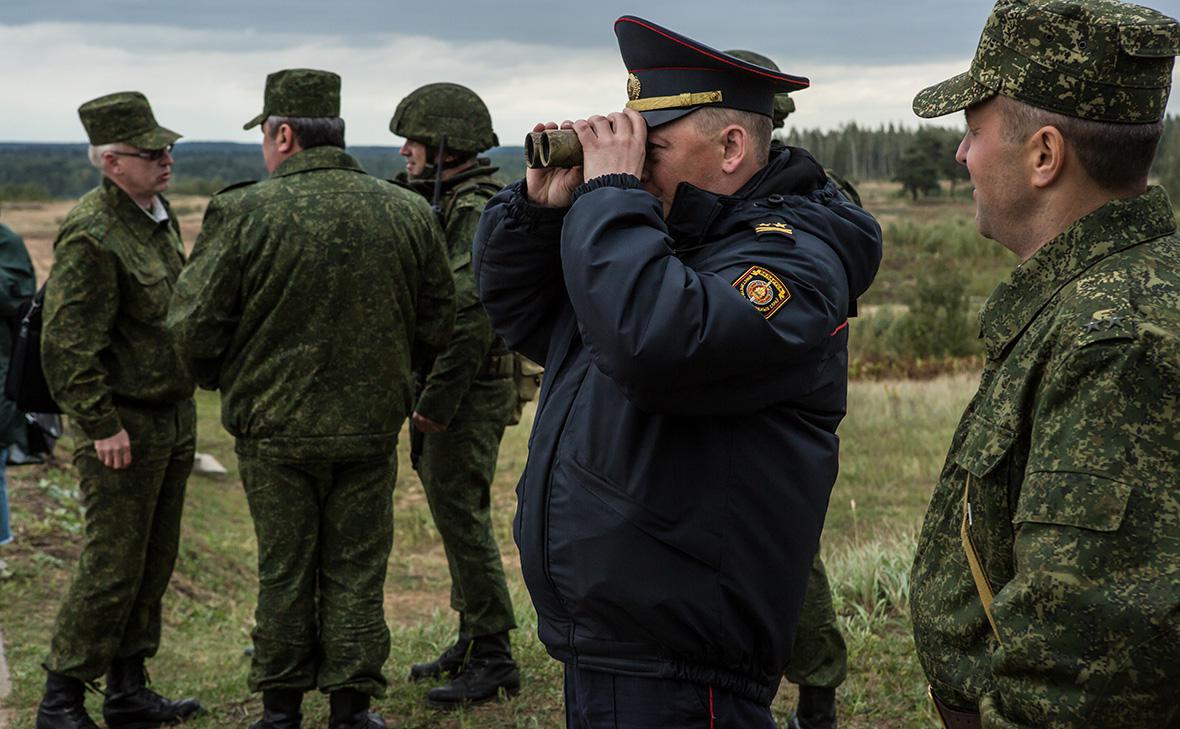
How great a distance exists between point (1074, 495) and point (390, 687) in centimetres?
384

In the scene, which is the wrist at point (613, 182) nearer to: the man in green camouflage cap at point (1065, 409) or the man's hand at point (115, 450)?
the man in green camouflage cap at point (1065, 409)

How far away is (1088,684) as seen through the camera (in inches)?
71.5

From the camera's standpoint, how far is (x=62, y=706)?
184 inches

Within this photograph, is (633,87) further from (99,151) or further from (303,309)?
(99,151)

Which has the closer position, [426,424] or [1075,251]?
[1075,251]

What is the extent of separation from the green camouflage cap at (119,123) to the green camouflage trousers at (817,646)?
10.1 ft

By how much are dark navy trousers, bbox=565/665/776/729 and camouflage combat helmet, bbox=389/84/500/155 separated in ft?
10.2

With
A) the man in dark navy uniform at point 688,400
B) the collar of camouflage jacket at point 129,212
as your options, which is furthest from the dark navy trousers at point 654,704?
the collar of camouflage jacket at point 129,212

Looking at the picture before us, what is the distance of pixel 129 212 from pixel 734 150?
3.05 metres

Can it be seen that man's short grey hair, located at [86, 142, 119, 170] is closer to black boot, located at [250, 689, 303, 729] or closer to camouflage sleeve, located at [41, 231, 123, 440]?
camouflage sleeve, located at [41, 231, 123, 440]

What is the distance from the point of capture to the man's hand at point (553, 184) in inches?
105

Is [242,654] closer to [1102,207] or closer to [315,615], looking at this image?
[315,615]

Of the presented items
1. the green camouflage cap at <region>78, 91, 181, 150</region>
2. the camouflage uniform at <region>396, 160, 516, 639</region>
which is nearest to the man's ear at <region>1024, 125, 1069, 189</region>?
the camouflage uniform at <region>396, 160, 516, 639</region>

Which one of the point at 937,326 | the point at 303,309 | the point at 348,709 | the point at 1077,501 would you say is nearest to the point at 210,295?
the point at 303,309
